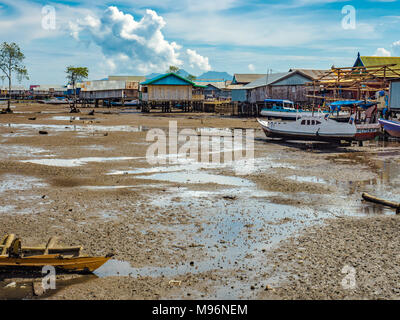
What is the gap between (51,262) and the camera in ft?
23.0

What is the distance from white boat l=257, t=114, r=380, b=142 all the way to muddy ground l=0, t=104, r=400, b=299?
543 cm

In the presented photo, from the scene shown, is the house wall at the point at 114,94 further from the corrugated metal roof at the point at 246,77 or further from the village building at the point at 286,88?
the village building at the point at 286,88

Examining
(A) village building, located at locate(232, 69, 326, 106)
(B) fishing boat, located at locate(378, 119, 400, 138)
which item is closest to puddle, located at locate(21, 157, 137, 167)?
(B) fishing boat, located at locate(378, 119, 400, 138)

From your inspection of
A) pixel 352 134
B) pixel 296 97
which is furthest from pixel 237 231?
pixel 296 97

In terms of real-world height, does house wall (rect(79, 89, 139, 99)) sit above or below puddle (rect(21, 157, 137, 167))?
above

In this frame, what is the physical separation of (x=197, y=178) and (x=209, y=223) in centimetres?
529

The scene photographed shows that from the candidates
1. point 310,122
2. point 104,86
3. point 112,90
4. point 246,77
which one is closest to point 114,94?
point 112,90

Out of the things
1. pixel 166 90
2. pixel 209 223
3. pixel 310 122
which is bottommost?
pixel 209 223

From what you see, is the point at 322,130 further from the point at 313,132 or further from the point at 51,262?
the point at 51,262

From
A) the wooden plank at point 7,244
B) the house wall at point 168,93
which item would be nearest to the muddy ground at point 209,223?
the wooden plank at point 7,244

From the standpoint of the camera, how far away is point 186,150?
22172 mm

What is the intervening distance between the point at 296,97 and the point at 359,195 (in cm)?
3842

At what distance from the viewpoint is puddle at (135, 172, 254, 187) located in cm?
1462

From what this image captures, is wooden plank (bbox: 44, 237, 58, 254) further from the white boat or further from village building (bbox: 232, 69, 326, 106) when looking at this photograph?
village building (bbox: 232, 69, 326, 106)
